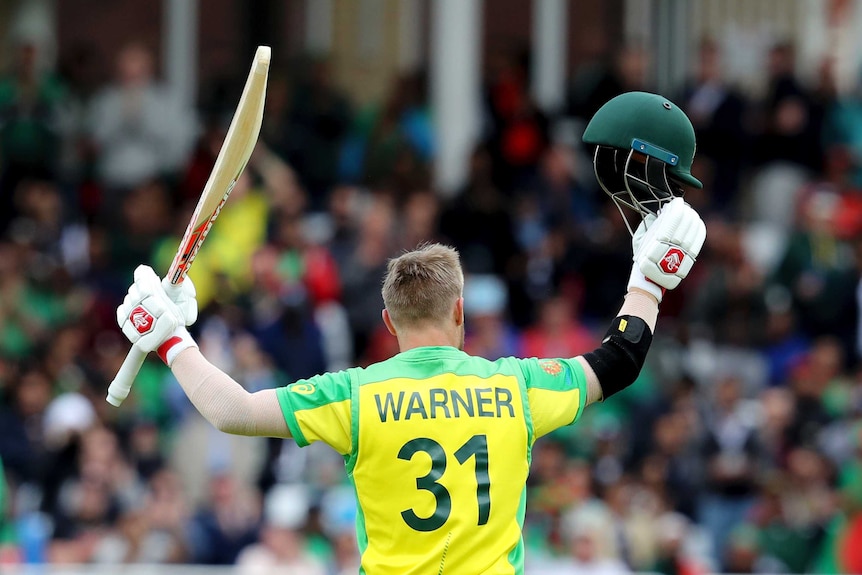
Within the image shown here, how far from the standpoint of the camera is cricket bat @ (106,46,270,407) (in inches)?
185

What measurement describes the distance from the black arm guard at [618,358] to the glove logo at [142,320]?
125 centimetres

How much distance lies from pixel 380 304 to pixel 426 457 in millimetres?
7130

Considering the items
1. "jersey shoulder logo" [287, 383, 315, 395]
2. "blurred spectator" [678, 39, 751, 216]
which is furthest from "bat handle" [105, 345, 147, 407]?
"blurred spectator" [678, 39, 751, 216]

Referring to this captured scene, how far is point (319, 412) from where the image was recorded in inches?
171

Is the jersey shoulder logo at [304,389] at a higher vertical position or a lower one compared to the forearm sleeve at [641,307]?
lower

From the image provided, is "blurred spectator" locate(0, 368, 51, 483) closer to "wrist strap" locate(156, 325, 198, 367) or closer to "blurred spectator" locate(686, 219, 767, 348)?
"blurred spectator" locate(686, 219, 767, 348)

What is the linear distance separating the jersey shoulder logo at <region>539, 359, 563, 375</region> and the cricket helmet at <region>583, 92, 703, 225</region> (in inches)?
25.3

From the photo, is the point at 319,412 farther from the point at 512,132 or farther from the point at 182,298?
the point at 512,132

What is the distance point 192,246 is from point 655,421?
6602 mm

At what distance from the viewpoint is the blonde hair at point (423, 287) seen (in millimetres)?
4465

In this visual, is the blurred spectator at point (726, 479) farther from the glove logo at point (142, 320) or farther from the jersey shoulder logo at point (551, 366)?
the glove logo at point (142, 320)

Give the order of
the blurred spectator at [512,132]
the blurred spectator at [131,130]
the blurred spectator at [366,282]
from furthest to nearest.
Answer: the blurred spectator at [512,132] < the blurred spectator at [131,130] < the blurred spectator at [366,282]

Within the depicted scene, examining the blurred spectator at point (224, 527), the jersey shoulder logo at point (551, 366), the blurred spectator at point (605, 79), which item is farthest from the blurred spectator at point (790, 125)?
the jersey shoulder logo at point (551, 366)

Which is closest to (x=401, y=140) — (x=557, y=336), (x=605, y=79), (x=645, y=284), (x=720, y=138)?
(x=605, y=79)
